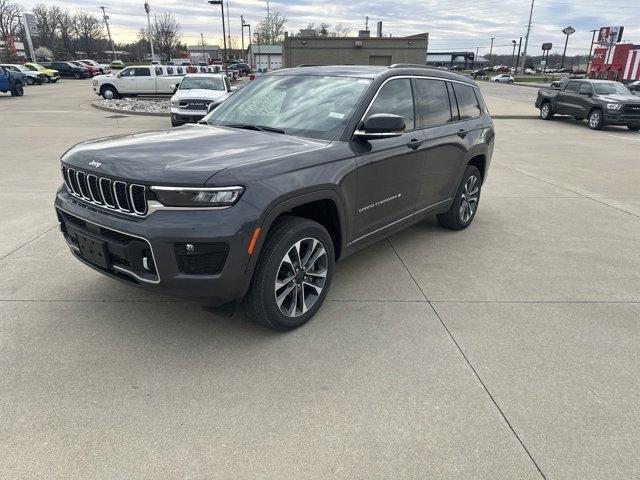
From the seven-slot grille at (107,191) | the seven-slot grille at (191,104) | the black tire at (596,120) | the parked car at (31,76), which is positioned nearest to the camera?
the seven-slot grille at (107,191)

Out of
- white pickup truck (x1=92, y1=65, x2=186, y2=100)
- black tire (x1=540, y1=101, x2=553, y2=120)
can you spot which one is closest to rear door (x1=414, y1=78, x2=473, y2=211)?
black tire (x1=540, y1=101, x2=553, y2=120)

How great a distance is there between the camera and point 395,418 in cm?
254

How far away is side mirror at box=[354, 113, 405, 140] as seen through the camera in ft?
10.9

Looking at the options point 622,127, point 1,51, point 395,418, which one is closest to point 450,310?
point 395,418

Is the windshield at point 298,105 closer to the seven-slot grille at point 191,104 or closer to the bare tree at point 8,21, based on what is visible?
the seven-slot grille at point 191,104

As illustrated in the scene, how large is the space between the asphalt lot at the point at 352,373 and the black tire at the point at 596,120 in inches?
537

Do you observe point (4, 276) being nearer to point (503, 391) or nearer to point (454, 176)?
point (503, 391)

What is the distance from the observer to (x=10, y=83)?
2467cm

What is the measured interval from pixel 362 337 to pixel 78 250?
6.85 ft

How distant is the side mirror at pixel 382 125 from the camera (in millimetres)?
3320

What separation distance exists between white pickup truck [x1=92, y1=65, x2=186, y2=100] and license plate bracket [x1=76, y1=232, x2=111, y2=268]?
2159 cm

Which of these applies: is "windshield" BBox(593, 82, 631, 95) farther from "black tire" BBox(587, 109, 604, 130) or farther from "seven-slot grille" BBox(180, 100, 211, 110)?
"seven-slot grille" BBox(180, 100, 211, 110)

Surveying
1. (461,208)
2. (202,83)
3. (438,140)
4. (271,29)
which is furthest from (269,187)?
(271,29)

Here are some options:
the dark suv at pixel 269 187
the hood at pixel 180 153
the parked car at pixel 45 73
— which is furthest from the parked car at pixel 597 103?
the parked car at pixel 45 73
